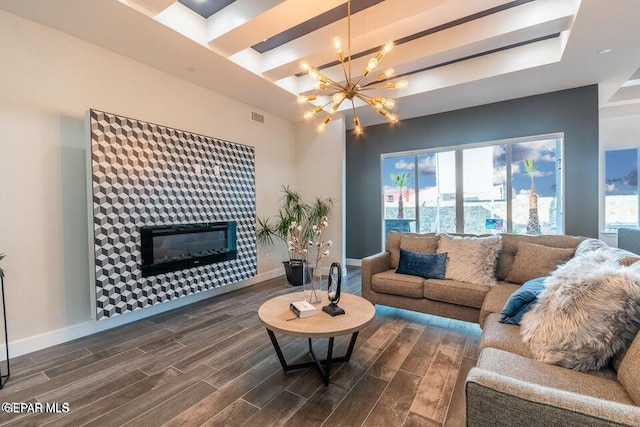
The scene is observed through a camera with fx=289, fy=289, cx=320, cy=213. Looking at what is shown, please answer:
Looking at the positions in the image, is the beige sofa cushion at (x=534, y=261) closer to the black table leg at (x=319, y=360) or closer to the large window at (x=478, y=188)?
the black table leg at (x=319, y=360)

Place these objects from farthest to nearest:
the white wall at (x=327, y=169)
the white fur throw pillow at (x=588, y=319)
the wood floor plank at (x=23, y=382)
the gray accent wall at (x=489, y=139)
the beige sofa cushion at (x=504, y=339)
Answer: the white wall at (x=327, y=169) < the gray accent wall at (x=489, y=139) < the wood floor plank at (x=23, y=382) < the beige sofa cushion at (x=504, y=339) < the white fur throw pillow at (x=588, y=319)

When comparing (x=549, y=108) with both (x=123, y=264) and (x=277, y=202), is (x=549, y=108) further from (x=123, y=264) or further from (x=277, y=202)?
(x=123, y=264)

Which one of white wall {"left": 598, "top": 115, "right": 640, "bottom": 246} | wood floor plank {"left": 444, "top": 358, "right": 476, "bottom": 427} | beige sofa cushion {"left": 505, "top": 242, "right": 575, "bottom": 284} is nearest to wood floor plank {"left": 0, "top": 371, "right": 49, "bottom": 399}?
wood floor plank {"left": 444, "top": 358, "right": 476, "bottom": 427}

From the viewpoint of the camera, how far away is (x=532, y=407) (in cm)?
100

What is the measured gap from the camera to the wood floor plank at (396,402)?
1.81 metres

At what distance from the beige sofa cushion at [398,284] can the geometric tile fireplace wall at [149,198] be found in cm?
219

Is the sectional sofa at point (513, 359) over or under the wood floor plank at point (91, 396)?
over

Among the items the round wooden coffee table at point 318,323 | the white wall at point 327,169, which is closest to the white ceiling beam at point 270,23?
the white wall at point 327,169

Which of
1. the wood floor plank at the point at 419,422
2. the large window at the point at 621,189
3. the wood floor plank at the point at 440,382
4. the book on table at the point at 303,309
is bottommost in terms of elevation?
the wood floor plank at the point at 419,422

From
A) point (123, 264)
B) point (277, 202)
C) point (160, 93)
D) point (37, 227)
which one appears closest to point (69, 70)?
point (160, 93)

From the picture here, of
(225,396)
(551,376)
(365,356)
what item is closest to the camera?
(551,376)

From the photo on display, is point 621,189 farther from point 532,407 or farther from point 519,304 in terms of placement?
point 532,407

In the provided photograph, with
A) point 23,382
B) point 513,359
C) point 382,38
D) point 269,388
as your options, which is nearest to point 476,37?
point 382,38

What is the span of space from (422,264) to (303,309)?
1.83m
